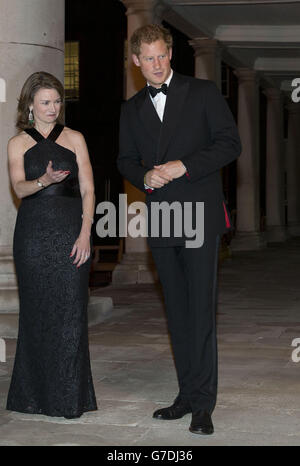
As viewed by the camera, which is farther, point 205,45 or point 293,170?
point 293,170

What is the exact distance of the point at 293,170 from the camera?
3312 cm

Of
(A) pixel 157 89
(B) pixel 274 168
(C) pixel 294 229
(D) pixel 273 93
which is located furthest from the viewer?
(C) pixel 294 229

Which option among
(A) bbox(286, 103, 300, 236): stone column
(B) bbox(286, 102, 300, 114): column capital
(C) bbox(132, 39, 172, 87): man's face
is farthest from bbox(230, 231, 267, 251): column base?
(C) bbox(132, 39, 172, 87): man's face

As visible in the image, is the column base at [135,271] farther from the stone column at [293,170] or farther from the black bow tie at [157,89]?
the stone column at [293,170]

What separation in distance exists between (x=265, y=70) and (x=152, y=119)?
65.5 ft

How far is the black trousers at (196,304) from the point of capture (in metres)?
5.13

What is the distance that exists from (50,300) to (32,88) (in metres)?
1.31

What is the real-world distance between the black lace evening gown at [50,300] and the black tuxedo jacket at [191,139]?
0.62 m

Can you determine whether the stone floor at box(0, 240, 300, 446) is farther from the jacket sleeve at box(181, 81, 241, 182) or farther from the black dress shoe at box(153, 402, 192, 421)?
the jacket sleeve at box(181, 81, 241, 182)

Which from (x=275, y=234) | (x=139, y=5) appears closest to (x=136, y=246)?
(x=139, y=5)

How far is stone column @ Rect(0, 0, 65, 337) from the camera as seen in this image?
908cm

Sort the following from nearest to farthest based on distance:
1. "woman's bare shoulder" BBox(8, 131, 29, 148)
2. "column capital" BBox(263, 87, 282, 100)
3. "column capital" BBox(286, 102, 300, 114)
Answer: "woman's bare shoulder" BBox(8, 131, 29, 148) → "column capital" BBox(263, 87, 282, 100) → "column capital" BBox(286, 102, 300, 114)

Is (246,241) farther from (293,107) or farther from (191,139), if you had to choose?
(191,139)

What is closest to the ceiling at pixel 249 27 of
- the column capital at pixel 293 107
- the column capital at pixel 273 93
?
the column capital at pixel 273 93
